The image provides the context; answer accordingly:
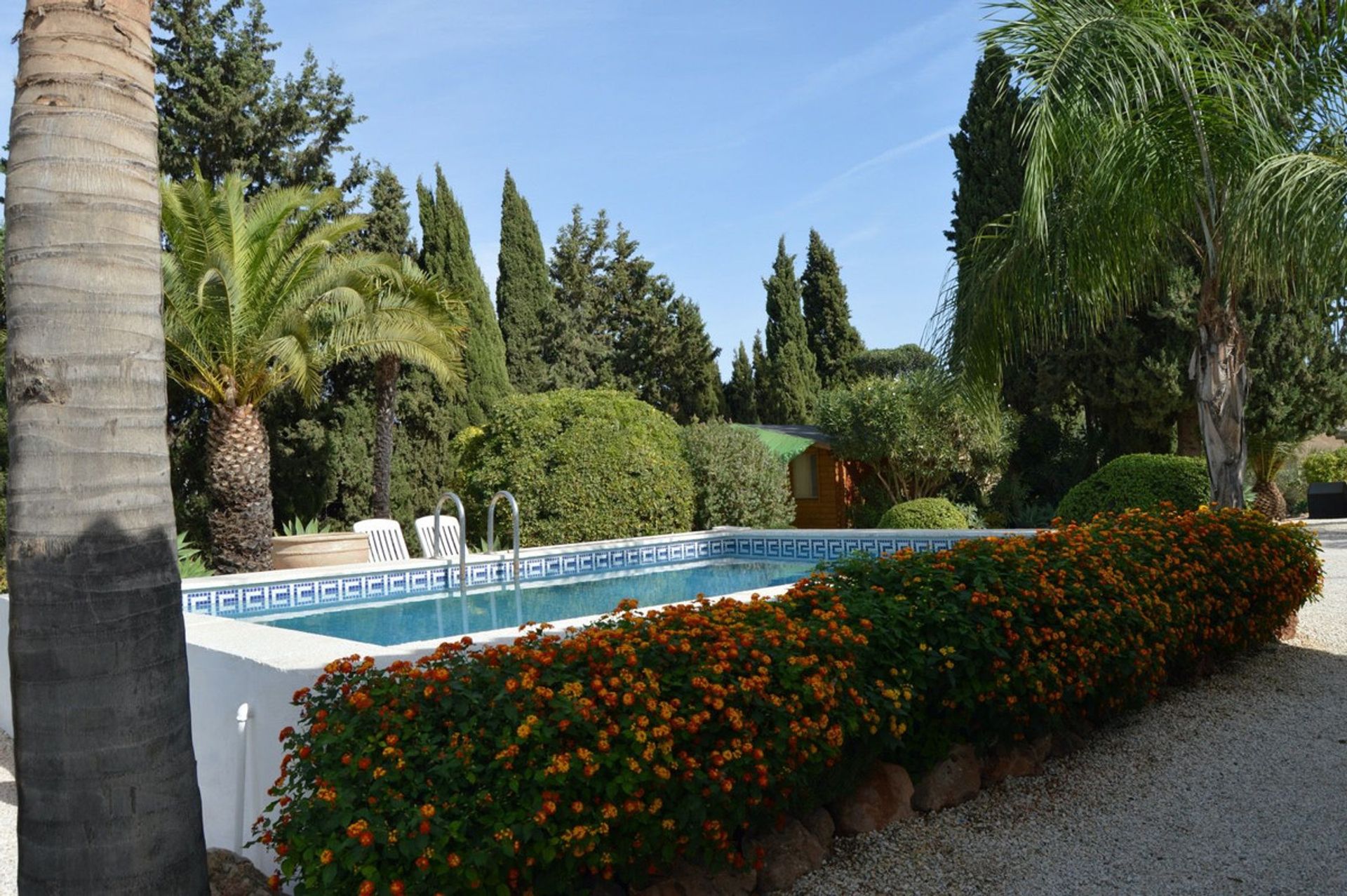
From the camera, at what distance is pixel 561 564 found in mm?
12289

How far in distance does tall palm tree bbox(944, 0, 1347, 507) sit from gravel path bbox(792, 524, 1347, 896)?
3.24 metres

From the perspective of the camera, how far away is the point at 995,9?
8094mm

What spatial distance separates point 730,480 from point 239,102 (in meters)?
11.7

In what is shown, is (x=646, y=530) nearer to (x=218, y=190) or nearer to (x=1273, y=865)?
(x=218, y=190)

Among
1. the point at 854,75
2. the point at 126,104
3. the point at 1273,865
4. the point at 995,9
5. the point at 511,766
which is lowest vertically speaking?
the point at 1273,865

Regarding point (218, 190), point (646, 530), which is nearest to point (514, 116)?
point (218, 190)

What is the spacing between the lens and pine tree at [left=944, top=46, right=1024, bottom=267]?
20.3 meters

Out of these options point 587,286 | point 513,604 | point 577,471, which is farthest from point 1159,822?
point 587,286

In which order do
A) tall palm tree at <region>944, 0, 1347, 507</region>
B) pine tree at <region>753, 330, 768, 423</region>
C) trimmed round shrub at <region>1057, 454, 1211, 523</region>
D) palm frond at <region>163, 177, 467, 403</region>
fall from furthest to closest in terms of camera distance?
1. pine tree at <region>753, 330, 768, 423</region>
2. palm frond at <region>163, 177, 467, 403</region>
3. trimmed round shrub at <region>1057, 454, 1211, 523</region>
4. tall palm tree at <region>944, 0, 1347, 507</region>

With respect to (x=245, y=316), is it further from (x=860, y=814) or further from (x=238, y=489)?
(x=860, y=814)

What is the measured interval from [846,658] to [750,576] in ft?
26.5

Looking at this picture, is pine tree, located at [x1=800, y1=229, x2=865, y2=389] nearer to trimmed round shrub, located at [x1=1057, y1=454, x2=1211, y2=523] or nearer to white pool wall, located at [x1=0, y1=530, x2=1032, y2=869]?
trimmed round shrub, located at [x1=1057, y1=454, x2=1211, y2=523]

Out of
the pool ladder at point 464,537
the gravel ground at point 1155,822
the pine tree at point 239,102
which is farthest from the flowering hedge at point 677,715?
the pine tree at point 239,102

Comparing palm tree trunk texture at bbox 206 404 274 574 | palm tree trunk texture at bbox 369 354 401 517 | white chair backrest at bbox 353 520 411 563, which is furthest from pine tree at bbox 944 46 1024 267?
palm tree trunk texture at bbox 206 404 274 574
